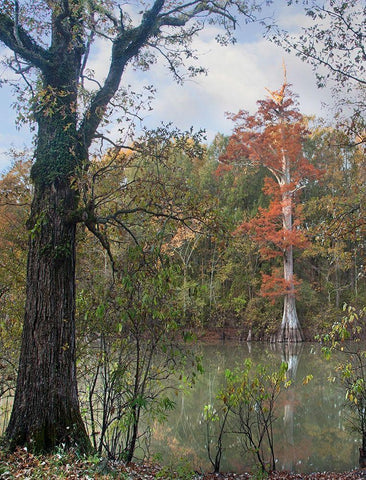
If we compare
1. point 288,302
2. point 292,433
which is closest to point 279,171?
point 288,302

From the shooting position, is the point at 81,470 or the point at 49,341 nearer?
the point at 81,470

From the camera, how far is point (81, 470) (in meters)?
3.54

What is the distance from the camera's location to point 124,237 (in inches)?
235

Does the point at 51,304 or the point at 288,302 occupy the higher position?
the point at 288,302

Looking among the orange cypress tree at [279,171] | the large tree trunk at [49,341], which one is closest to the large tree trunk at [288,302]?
the orange cypress tree at [279,171]

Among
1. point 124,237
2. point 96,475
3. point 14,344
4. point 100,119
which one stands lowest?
point 96,475

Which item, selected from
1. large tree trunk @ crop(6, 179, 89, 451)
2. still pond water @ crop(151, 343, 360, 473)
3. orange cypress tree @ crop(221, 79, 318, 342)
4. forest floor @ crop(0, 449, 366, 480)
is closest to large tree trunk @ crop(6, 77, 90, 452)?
large tree trunk @ crop(6, 179, 89, 451)

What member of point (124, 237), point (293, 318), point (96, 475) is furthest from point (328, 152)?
point (96, 475)

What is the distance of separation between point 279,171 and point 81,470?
1901 cm

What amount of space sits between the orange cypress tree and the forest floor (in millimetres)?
15077

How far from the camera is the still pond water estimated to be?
567 centimetres

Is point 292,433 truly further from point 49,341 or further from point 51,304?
point 51,304

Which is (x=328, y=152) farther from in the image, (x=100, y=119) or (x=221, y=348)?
(x=100, y=119)

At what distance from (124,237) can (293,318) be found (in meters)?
15.4
